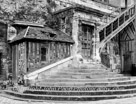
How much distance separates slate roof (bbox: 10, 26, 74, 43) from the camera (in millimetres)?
10938

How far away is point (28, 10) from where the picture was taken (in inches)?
533

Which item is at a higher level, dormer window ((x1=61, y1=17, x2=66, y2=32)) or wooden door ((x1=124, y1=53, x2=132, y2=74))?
dormer window ((x1=61, y1=17, x2=66, y2=32))

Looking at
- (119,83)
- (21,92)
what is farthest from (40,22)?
(119,83)

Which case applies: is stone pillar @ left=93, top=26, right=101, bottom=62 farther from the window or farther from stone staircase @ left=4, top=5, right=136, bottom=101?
the window

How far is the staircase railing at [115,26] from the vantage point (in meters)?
14.6

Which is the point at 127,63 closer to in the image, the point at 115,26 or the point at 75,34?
the point at 115,26

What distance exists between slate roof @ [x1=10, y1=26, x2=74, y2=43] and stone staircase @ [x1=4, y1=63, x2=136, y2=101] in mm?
2194

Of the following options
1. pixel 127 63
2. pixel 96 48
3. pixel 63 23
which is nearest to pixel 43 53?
pixel 63 23

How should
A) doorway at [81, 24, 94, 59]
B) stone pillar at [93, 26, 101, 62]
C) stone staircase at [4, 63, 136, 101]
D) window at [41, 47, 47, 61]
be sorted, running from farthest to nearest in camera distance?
stone pillar at [93, 26, 101, 62] < doorway at [81, 24, 94, 59] < window at [41, 47, 47, 61] < stone staircase at [4, 63, 136, 101]

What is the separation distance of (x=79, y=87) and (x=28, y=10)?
7.26 m

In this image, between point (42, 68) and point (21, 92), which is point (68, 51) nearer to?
point (42, 68)

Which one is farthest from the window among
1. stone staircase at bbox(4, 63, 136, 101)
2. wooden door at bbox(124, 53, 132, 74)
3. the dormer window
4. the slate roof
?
wooden door at bbox(124, 53, 132, 74)

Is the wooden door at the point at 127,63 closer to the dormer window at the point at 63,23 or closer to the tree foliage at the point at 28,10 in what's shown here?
the dormer window at the point at 63,23

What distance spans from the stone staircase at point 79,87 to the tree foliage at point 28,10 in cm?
486
